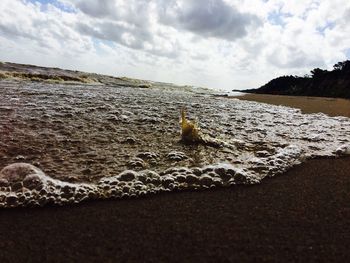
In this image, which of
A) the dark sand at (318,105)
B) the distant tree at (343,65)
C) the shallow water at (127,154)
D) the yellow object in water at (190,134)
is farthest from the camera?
the distant tree at (343,65)

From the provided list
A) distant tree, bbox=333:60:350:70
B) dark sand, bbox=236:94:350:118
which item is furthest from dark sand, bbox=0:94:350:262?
distant tree, bbox=333:60:350:70

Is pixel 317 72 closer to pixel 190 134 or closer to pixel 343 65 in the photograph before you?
pixel 343 65

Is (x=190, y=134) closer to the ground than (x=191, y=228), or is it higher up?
higher up

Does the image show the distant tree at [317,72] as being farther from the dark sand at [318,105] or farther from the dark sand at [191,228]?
the dark sand at [191,228]

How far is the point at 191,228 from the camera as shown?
83.3 inches

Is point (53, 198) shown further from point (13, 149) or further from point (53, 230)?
point (13, 149)

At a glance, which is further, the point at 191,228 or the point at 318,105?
the point at 318,105

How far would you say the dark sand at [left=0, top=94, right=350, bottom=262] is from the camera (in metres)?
1.84

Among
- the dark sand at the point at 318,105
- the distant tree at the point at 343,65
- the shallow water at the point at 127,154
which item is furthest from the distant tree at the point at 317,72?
the shallow water at the point at 127,154

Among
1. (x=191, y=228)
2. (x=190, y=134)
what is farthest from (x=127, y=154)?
(x=191, y=228)

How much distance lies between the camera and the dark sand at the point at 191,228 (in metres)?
1.84

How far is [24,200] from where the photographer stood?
98.4 inches

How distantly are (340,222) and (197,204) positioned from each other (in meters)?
1.00

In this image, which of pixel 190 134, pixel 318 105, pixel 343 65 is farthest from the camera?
pixel 343 65
